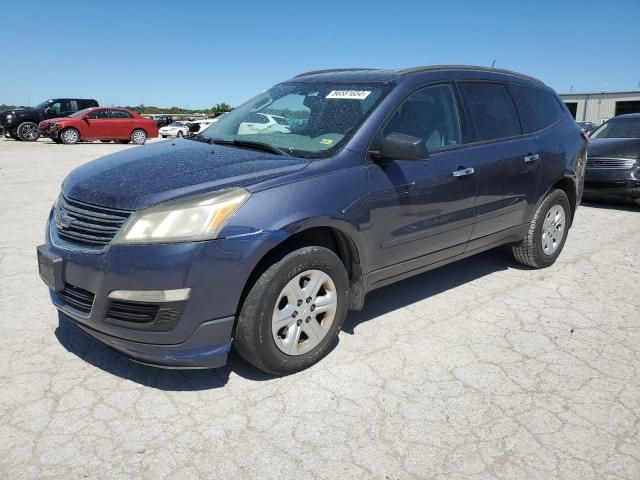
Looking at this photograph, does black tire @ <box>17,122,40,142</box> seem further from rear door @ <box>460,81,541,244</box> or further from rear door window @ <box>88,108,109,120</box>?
rear door @ <box>460,81,541,244</box>

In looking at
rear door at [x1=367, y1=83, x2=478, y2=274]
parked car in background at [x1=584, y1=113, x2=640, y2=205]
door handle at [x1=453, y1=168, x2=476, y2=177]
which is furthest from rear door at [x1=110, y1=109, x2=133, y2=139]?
door handle at [x1=453, y1=168, x2=476, y2=177]

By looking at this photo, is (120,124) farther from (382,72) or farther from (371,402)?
(371,402)

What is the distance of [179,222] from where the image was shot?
2.67 metres

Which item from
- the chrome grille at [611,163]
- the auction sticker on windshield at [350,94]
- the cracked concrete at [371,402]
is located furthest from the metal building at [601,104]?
the auction sticker on windshield at [350,94]

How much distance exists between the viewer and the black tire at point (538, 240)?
4934 mm

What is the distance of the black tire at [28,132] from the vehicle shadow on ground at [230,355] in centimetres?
2301

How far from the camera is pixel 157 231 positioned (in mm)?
2652

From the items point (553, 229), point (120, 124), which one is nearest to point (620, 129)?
point (553, 229)

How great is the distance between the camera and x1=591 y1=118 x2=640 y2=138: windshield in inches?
360

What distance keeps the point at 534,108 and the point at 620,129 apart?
5.65 metres

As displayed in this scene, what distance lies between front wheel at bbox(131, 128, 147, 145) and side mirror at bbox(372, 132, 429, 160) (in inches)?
838

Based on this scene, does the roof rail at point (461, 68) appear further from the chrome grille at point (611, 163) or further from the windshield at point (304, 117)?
the chrome grille at point (611, 163)

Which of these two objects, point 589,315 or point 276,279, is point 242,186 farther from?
point 589,315

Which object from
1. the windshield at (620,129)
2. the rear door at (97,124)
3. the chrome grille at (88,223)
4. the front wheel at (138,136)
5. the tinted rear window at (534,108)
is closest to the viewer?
the chrome grille at (88,223)
